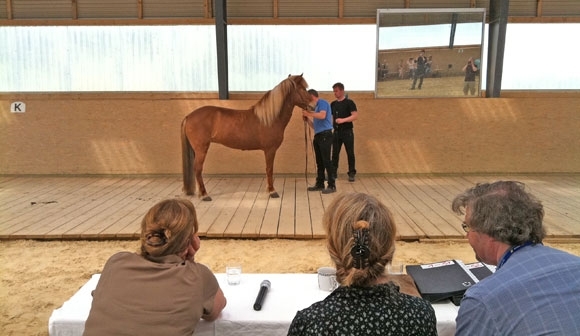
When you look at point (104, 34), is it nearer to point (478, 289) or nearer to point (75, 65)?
point (75, 65)

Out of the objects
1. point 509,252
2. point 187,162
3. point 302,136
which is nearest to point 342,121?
point 302,136

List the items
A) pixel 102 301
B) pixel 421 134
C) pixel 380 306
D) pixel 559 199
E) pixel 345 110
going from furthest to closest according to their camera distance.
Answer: pixel 421 134 < pixel 345 110 < pixel 559 199 < pixel 102 301 < pixel 380 306

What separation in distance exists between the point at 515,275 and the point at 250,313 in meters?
0.92

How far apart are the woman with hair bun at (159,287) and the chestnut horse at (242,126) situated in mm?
4423

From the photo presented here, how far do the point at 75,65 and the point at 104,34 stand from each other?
76 cm

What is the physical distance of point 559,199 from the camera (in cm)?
580

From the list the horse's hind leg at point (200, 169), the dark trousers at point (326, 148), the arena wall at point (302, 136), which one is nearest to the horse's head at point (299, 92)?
the dark trousers at point (326, 148)

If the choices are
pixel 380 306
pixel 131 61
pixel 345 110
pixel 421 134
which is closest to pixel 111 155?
pixel 131 61

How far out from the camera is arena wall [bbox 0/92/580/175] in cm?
772

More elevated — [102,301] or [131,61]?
[131,61]

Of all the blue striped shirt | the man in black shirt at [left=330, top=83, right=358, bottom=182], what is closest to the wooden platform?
the man in black shirt at [left=330, top=83, right=358, bottom=182]

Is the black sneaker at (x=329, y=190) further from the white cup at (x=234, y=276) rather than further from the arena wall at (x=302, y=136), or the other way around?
the white cup at (x=234, y=276)

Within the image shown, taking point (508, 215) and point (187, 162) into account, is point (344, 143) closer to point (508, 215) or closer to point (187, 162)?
point (187, 162)

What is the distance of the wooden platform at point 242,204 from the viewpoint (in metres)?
4.46
